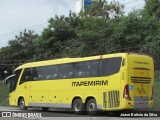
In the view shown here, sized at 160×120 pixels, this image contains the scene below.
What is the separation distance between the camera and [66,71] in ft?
87.0

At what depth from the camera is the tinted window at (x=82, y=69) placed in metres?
24.9

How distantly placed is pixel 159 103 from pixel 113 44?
15186 mm

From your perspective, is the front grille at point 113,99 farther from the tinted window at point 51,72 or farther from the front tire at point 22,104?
the front tire at point 22,104

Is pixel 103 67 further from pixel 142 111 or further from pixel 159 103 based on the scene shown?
pixel 159 103

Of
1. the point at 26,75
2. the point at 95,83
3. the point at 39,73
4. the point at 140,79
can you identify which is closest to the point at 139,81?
the point at 140,79

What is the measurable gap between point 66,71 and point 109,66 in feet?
13.0

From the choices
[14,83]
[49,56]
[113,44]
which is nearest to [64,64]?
[14,83]

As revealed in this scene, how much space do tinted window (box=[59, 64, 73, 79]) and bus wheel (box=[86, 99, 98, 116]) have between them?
2.35 meters

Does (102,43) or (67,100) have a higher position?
(102,43)

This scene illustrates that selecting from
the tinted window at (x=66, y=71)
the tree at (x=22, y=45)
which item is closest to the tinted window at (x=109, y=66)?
the tinted window at (x=66, y=71)

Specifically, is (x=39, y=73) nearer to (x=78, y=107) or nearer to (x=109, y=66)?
(x=78, y=107)

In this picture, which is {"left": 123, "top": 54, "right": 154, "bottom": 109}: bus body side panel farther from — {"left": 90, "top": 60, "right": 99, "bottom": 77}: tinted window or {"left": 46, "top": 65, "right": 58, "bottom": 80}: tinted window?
{"left": 46, "top": 65, "right": 58, "bottom": 80}: tinted window

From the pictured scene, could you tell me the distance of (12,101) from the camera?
107ft

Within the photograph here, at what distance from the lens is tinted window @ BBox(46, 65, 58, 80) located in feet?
89.7
